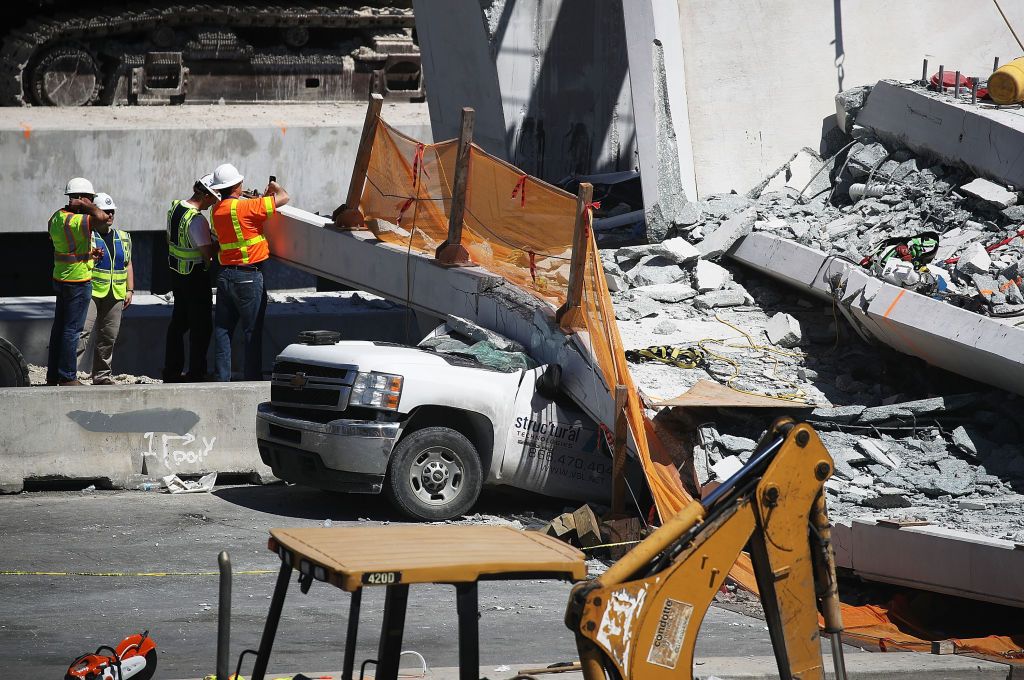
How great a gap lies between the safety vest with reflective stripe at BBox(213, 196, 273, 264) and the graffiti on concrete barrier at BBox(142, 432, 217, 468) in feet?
6.41

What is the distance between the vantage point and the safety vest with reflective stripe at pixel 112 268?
12.0 m

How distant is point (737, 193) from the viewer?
1416 centimetres

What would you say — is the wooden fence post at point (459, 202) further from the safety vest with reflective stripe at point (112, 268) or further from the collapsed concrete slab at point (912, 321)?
the safety vest with reflective stripe at point (112, 268)

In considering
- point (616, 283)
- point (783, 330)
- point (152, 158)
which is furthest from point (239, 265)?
point (152, 158)

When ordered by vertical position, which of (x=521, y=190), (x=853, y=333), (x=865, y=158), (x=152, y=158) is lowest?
(x=853, y=333)

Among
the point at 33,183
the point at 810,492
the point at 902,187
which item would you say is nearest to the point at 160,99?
the point at 33,183

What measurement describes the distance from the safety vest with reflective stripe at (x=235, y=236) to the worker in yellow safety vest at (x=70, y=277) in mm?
1109

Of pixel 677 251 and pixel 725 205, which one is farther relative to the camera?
pixel 725 205

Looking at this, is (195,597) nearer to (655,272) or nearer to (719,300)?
(719,300)

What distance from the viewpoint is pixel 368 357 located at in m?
9.47

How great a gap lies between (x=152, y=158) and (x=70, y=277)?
229 inches

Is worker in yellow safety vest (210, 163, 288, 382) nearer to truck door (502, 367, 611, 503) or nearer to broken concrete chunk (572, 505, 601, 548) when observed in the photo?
truck door (502, 367, 611, 503)

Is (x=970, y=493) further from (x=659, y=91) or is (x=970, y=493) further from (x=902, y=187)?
(x=659, y=91)

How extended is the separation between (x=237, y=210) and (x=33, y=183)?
5.92 meters
